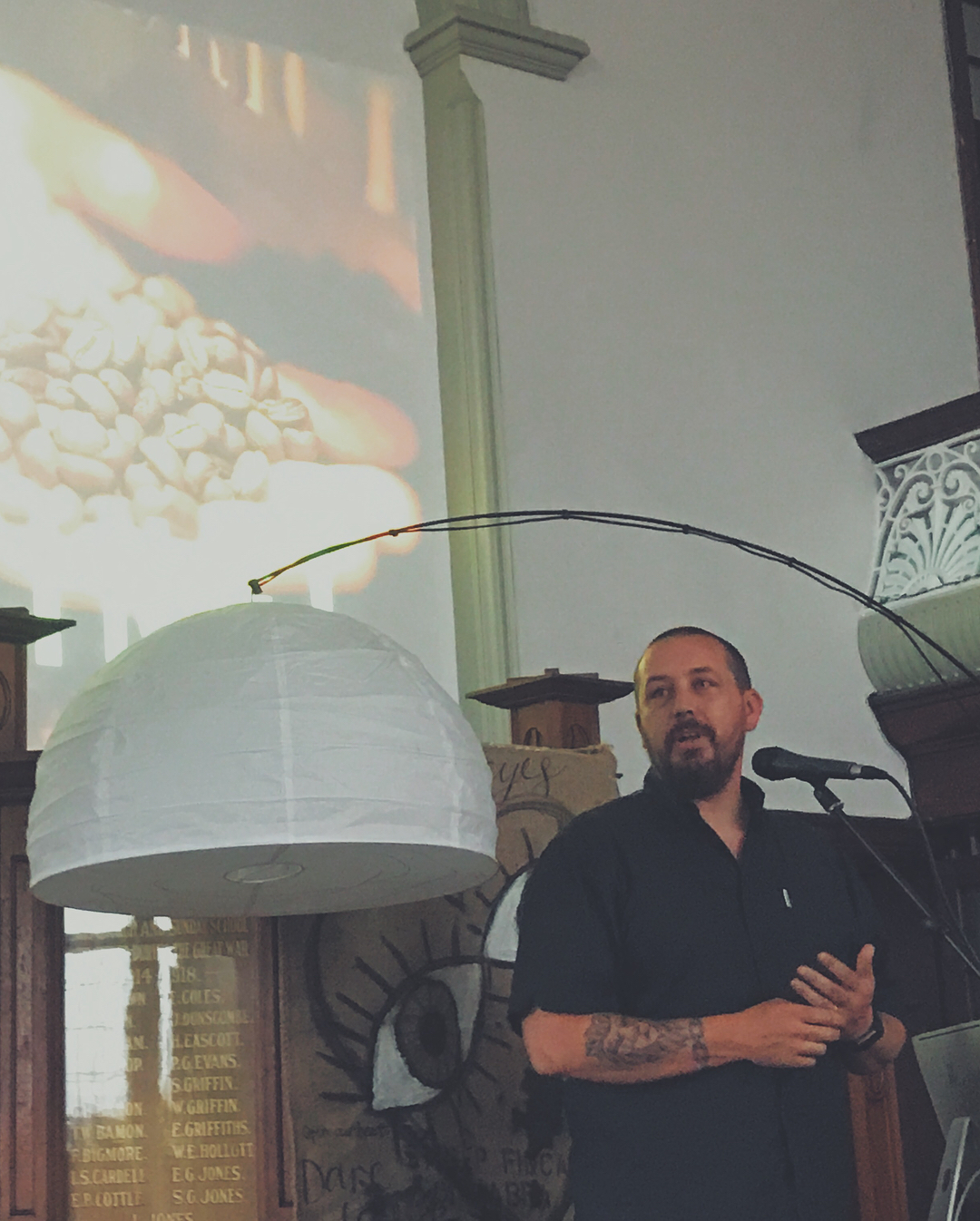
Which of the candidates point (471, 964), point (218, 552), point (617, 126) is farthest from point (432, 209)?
point (471, 964)

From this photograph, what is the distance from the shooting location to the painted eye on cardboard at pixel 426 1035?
10.7 ft

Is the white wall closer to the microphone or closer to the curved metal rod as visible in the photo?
the curved metal rod

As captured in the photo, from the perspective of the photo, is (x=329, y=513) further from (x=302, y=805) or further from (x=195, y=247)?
(x=302, y=805)

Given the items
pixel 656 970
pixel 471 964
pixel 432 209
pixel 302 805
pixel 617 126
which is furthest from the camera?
pixel 617 126

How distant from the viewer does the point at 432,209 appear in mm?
5891

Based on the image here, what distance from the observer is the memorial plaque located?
9.99ft

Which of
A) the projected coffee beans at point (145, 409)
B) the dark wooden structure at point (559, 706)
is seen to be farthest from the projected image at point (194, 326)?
the dark wooden structure at point (559, 706)

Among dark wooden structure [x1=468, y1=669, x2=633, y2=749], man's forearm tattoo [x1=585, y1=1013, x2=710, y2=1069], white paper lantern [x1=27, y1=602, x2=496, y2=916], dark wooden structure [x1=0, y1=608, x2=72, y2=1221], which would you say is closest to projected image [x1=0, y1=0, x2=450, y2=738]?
dark wooden structure [x1=468, y1=669, x2=633, y2=749]

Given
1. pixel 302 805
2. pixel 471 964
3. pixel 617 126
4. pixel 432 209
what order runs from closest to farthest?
pixel 302 805, pixel 471 964, pixel 432 209, pixel 617 126

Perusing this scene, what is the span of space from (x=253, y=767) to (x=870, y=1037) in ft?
3.68

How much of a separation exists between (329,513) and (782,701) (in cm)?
181

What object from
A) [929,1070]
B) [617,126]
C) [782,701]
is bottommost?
[929,1070]

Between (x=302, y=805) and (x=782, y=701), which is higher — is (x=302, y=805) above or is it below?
below

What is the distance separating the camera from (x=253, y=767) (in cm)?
259
